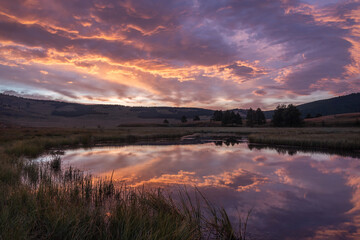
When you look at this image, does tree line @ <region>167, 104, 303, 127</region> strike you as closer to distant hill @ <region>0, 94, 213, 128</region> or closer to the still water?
distant hill @ <region>0, 94, 213, 128</region>

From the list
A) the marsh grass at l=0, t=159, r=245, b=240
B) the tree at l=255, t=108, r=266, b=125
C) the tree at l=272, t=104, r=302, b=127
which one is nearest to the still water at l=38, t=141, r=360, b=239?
the marsh grass at l=0, t=159, r=245, b=240

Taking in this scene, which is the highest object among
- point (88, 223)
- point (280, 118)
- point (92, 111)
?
point (92, 111)

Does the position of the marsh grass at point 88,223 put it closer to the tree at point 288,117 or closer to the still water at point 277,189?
the still water at point 277,189

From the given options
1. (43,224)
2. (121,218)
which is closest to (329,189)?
(121,218)

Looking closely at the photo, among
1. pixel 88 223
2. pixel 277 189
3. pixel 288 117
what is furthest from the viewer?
pixel 288 117

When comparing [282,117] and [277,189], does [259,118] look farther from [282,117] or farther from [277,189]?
[277,189]

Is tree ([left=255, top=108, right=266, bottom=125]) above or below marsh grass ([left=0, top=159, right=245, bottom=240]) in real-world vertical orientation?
above

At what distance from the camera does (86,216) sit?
452 cm

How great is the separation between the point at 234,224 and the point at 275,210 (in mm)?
2231

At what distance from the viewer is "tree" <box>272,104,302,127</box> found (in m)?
80.1

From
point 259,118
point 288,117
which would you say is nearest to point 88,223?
point 288,117

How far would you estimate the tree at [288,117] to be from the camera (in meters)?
80.1

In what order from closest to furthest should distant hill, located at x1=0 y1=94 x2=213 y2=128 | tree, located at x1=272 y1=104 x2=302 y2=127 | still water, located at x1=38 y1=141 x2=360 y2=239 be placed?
still water, located at x1=38 y1=141 x2=360 y2=239 → tree, located at x1=272 y1=104 x2=302 y2=127 → distant hill, located at x1=0 y1=94 x2=213 y2=128

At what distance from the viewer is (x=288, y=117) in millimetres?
80625
